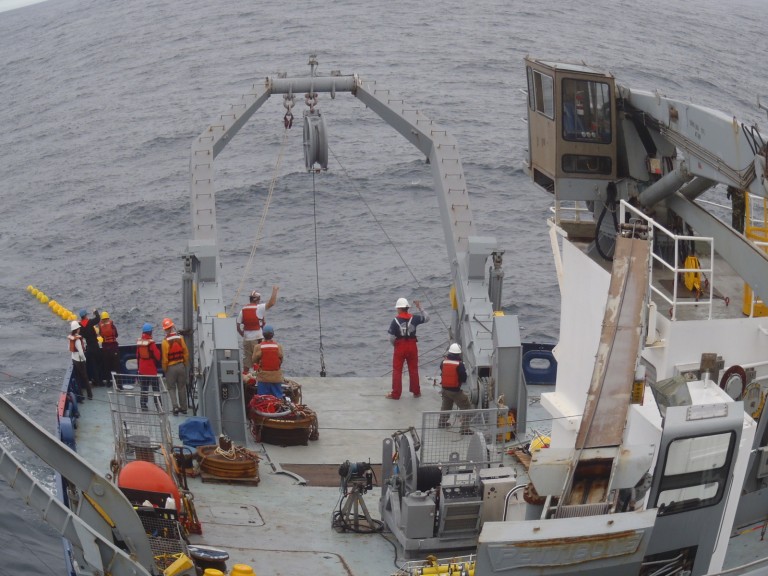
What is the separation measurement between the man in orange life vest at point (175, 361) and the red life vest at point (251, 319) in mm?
1131

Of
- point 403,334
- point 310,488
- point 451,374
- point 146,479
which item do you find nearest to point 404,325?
point 403,334

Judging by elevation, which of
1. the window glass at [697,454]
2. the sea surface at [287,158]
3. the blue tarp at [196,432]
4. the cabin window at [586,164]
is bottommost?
the sea surface at [287,158]

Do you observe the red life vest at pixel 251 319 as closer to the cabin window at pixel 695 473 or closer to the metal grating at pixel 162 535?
the metal grating at pixel 162 535

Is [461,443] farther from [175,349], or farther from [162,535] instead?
[175,349]

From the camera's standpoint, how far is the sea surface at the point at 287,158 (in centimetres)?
2927

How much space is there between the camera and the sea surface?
96.0 feet

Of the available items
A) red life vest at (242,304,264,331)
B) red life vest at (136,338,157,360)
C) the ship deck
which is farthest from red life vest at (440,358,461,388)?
red life vest at (136,338,157,360)

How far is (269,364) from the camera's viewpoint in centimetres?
1823

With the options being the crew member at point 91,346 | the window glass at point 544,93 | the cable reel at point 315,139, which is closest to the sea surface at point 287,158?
the cable reel at point 315,139

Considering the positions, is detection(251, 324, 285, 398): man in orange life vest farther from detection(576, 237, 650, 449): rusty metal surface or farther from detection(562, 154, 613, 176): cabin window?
detection(576, 237, 650, 449): rusty metal surface

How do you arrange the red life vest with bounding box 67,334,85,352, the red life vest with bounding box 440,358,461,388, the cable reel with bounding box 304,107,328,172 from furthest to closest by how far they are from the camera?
the cable reel with bounding box 304,107,328,172
the red life vest with bounding box 67,334,85,352
the red life vest with bounding box 440,358,461,388

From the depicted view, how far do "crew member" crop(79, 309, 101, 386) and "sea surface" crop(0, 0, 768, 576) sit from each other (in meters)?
2.24

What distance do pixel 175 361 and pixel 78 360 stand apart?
1956 mm

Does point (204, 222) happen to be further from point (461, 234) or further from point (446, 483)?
point (446, 483)
